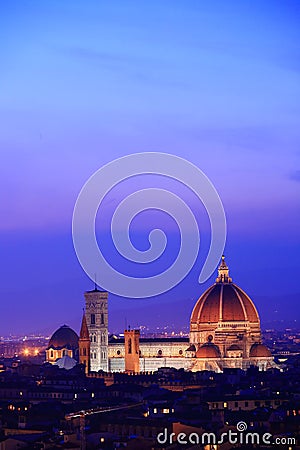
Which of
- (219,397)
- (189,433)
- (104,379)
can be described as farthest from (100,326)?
(189,433)

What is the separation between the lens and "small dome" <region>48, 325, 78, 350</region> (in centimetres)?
11312

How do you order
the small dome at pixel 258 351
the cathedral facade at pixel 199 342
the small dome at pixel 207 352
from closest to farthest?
the small dome at pixel 207 352 < the cathedral facade at pixel 199 342 < the small dome at pixel 258 351

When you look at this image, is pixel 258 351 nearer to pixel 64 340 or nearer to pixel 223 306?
pixel 223 306

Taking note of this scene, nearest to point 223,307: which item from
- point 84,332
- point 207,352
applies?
point 207,352

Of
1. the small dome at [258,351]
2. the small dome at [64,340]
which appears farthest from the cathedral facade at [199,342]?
the small dome at [64,340]

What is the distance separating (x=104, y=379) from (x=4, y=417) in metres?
30.1

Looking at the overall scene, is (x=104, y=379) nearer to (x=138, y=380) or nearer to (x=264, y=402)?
(x=138, y=380)

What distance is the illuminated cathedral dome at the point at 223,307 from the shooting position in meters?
100

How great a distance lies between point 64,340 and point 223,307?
17.1 metres

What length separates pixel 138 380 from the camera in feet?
287

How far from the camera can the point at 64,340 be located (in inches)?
4461

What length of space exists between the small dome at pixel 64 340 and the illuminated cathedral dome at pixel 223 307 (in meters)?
13.7

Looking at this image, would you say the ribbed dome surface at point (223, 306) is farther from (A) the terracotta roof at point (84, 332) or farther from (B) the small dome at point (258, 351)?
(A) the terracotta roof at point (84, 332)

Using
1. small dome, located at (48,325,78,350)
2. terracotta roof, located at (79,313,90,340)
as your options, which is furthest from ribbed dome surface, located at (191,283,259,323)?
small dome, located at (48,325,78,350)
